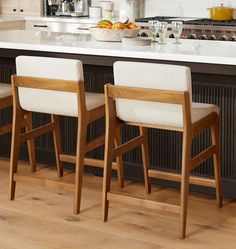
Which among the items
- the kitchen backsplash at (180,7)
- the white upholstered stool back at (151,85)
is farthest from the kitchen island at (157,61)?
the kitchen backsplash at (180,7)

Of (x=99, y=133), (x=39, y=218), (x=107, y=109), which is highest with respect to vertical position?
(x=107, y=109)

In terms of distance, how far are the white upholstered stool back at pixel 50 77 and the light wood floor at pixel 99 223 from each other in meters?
0.50

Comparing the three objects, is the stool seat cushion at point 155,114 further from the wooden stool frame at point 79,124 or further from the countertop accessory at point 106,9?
the countertop accessory at point 106,9

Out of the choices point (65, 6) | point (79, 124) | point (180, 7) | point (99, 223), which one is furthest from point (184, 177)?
point (65, 6)

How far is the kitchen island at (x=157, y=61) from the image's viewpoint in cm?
416

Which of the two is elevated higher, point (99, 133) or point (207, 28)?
point (207, 28)

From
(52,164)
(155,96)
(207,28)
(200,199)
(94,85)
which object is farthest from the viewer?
(207,28)

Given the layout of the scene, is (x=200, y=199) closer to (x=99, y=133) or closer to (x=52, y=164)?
(x=99, y=133)

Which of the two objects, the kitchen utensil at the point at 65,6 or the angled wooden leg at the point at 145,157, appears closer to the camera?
the angled wooden leg at the point at 145,157

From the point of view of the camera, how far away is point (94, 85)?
4.66m

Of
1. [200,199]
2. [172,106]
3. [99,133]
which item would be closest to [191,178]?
[200,199]

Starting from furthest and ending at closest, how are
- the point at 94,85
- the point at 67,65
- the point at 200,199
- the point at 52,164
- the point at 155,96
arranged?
the point at 52,164, the point at 94,85, the point at 200,199, the point at 67,65, the point at 155,96

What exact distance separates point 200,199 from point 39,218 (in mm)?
1039

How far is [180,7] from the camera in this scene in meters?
7.41
